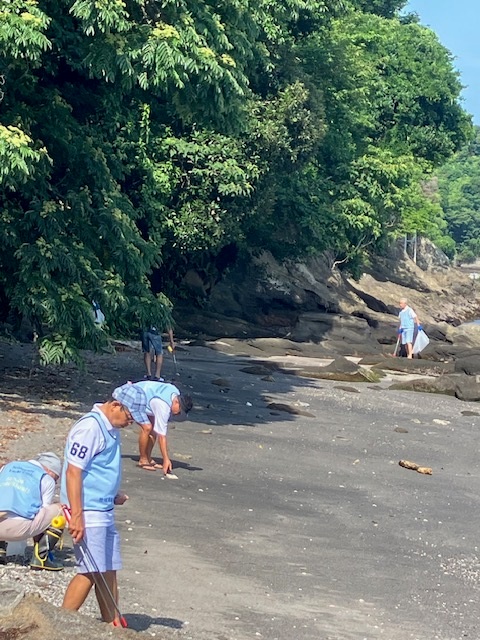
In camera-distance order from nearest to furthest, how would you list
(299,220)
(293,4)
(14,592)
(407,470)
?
(14,592) < (407,470) < (293,4) < (299,220)

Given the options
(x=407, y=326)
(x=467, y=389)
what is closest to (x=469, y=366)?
(x=407, y=326)

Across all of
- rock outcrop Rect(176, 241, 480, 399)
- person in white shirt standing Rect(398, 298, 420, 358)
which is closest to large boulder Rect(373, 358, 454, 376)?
rock outcrop Rect(176, 241, 480, 399)

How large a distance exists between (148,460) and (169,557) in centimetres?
344

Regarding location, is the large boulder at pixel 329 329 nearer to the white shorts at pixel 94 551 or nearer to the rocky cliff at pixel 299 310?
the rocky cliff at pixel 299 310

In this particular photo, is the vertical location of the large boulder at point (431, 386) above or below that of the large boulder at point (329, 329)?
below

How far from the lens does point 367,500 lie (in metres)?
13.4

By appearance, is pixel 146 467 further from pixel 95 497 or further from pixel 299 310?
pixel 299 310

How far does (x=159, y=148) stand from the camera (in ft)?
82.5

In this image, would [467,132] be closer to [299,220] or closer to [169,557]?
[299,220]

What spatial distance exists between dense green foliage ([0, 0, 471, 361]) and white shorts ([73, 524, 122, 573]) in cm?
797

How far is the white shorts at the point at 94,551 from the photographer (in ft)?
22.1

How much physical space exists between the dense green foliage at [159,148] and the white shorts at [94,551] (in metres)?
7.97

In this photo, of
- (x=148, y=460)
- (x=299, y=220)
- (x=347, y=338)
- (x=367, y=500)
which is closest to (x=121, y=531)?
(x=148, y=460)

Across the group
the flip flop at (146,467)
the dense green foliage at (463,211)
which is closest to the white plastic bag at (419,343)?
the flip flop at (146,467)
